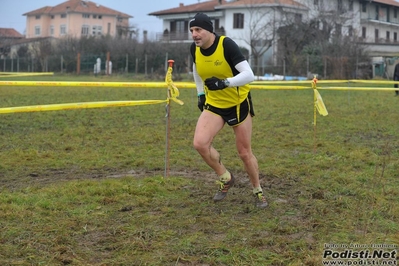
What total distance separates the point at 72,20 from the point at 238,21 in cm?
3754

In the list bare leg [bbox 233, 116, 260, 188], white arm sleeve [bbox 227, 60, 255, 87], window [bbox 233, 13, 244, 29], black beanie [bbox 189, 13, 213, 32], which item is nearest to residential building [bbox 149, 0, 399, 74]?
window [bbox 233, 13, 244, 29]

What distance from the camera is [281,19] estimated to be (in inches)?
2089

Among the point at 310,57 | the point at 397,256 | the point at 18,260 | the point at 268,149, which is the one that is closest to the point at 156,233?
the point at 18,260

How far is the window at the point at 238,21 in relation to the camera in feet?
197

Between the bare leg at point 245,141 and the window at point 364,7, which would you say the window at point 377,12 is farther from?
the bare leg at point 245,141

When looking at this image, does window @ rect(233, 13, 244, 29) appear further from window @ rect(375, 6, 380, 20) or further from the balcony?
window @ rect(375, 6, 380, 20)

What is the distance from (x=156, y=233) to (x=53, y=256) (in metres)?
0.96

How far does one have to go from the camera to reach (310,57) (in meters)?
41.1

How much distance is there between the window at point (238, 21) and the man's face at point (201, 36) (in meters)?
55.1

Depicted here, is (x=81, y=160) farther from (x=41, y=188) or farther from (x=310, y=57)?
(x=310, y=57)

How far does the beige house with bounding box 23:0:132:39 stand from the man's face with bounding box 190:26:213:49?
83.2 metres

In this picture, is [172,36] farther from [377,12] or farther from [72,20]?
[72,20]

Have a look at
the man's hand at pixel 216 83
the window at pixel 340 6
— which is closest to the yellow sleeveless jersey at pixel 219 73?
the man's hand at pixel 216 83

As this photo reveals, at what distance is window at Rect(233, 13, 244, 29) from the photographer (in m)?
59.9
